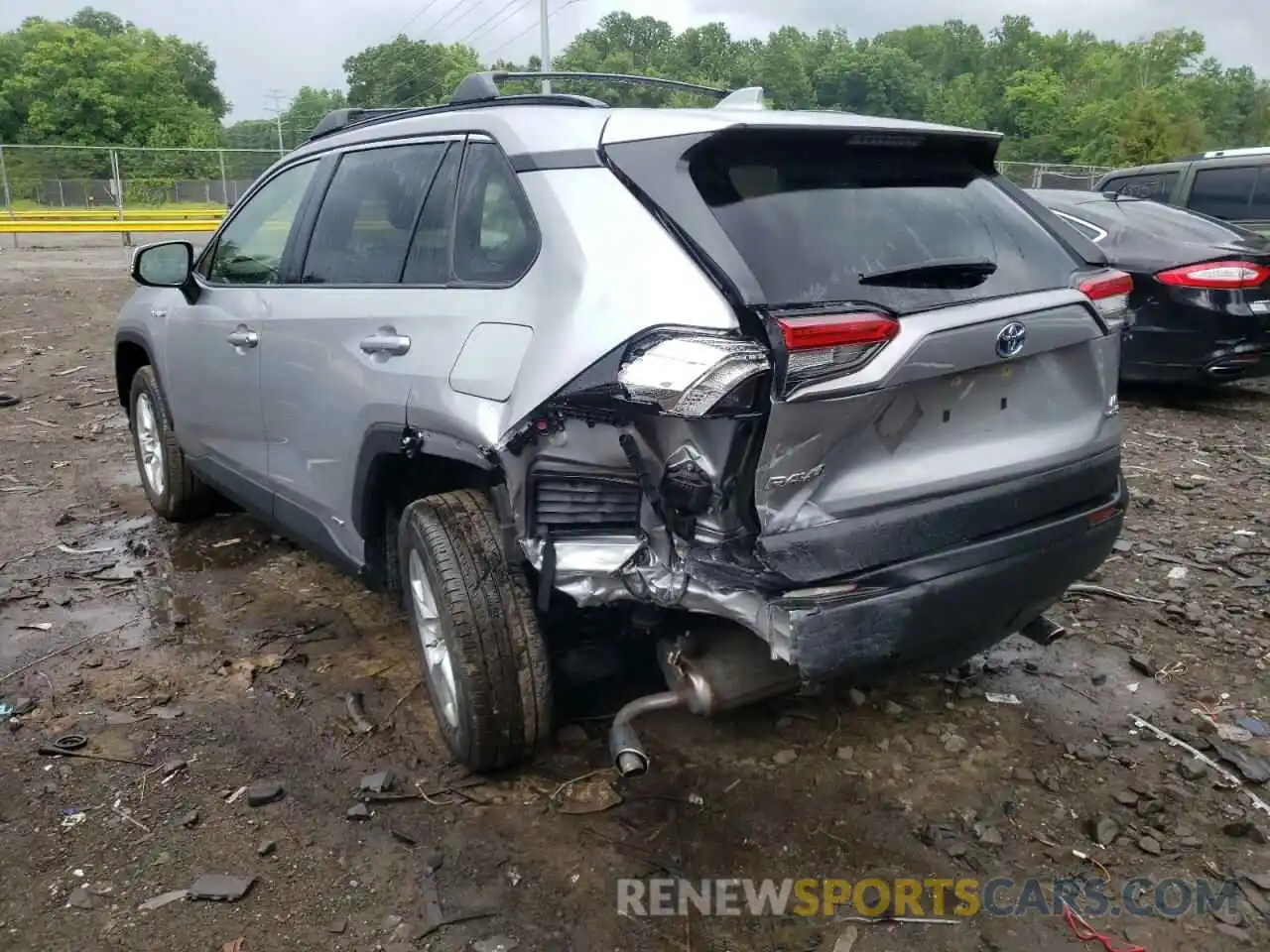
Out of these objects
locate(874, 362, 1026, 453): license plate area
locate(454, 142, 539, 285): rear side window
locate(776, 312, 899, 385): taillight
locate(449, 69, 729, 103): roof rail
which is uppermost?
locate(449, 69, 729, 103): roof rail

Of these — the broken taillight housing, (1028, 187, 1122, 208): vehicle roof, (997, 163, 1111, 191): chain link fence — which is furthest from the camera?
(997, 163, 1111, 191): chain link fence

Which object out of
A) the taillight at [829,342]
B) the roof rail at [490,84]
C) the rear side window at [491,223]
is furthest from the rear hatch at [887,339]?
the roof rail at [490,84]

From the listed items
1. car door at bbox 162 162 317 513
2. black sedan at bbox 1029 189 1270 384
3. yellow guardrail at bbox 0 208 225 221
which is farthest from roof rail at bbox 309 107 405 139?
yellow guardrail at bbox 0 208 225 221

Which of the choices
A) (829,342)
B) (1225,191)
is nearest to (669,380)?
(829,342)

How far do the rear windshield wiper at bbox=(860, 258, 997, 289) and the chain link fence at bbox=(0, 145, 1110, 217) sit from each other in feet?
81.5

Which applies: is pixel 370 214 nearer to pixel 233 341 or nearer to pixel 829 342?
pixel 233 341

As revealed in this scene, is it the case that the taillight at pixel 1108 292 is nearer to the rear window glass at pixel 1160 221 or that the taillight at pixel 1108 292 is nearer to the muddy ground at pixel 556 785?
the muddy ground at pixel 556 785

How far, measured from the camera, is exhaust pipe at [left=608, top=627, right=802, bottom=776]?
2652 millimetres

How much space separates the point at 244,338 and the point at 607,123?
194 cm

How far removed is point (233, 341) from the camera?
4.03 metres

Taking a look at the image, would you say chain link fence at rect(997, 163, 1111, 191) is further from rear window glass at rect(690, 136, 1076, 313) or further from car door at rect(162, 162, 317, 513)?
rear window glass at rect(690, 136, 1076, 313)

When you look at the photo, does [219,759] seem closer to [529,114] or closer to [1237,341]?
[529,114]

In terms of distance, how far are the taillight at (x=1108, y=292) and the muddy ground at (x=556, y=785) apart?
53.1 inches

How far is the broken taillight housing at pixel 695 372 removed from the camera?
7.27 ft
